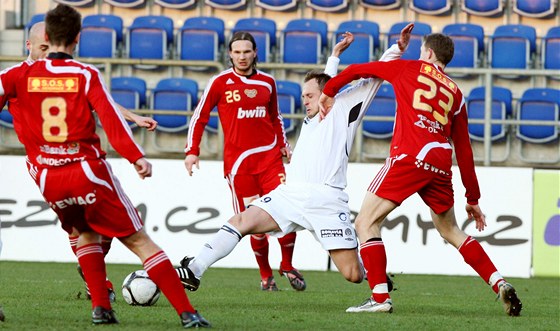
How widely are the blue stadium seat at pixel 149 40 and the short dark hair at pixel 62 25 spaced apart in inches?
415

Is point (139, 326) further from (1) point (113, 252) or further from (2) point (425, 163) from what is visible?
(1) point (113, 252)

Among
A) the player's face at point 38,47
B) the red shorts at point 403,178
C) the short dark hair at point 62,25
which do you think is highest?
the short dark hair at point 62,25

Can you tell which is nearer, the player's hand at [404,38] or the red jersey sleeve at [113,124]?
the red jersey sleeve at [113,124]

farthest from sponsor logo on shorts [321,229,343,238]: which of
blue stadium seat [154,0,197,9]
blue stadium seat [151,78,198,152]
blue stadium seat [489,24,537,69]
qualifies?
blue stadium seat [154,0,197,9]

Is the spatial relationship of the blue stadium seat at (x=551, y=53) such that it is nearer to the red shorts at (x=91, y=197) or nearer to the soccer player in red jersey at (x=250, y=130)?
the soccer player in red jersey at (x=250, y=130)

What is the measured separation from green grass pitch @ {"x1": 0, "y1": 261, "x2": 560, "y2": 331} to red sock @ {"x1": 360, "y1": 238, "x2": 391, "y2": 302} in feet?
0.64

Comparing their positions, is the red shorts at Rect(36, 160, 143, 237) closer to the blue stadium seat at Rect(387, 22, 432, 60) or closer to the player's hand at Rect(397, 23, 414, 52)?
Answer: the player's hand at Rect(397, 23, 414, 52)

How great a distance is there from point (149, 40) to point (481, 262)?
9.63 meters

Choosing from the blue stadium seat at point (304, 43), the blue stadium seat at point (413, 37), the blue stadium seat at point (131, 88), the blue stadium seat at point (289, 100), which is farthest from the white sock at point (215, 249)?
the blue stadium seat at point (304, 43)

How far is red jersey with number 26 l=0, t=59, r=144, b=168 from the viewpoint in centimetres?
578

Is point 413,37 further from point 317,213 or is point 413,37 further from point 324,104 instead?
point 317,213

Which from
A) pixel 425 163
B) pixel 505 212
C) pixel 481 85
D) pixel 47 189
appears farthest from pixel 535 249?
pixel 47 189

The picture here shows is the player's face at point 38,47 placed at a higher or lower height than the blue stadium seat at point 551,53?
higher

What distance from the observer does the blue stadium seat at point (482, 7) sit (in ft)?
56.7
